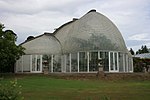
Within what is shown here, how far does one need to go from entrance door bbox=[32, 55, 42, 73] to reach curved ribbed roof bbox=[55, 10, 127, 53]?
420cm

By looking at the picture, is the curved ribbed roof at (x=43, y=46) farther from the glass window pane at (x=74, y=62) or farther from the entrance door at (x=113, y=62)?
the entrance door at (x=113, y=62)

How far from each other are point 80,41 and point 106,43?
3898 millimetres

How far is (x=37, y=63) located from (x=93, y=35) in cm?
1003

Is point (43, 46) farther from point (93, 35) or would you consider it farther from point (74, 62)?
point (93, 35)

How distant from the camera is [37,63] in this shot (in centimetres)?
4466

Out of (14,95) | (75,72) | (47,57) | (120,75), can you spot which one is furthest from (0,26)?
(14,95)

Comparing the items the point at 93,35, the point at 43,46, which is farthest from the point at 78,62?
the point at 43,46

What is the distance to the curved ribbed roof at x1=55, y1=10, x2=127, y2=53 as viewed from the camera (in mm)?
41656

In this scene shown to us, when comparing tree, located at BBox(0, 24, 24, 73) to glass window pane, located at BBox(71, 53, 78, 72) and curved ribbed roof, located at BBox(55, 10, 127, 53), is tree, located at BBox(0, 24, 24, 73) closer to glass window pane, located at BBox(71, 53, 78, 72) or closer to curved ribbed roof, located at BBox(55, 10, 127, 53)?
glass window pane, located at BBox(71, 53, 78, 72)

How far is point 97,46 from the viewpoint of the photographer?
135ft

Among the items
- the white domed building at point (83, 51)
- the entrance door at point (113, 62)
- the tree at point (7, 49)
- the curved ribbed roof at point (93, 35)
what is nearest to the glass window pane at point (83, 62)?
the white domed building at point (83, 51)

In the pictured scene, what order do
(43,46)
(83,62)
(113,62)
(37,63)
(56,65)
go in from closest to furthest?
(83,62), (113,62), (37,63), (56,65), (43,46)

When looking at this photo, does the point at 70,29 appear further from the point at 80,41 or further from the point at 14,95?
the point at 14,95

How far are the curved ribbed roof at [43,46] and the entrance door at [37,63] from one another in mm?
885
